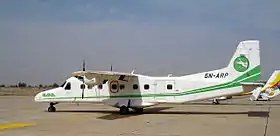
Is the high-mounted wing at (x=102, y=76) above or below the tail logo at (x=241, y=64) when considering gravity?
below

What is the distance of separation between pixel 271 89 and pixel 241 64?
16905 mm

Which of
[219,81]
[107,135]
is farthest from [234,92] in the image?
[107,135]

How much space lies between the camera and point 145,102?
20.5 meters

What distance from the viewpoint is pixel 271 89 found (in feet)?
112

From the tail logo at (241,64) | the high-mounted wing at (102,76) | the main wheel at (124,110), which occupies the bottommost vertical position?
the main wheel at (124,110)

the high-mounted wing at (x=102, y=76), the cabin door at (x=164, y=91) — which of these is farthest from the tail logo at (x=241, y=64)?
the high-mounted wing at (x=102, y=76)

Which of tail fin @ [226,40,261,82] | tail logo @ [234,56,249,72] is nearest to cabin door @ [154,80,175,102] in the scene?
tail fin @ [226,40,261,82]

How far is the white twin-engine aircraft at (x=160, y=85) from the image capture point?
62.7 ft

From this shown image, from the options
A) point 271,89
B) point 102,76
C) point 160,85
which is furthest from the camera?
point 271,89

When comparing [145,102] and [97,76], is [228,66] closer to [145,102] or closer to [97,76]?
[145,102]

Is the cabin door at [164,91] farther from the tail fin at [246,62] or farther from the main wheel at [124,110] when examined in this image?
the tail fin at [246,62]

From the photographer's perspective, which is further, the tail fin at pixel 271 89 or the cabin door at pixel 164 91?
the tail fin at pixel 271 89

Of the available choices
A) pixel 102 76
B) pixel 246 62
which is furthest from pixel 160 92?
pixel 246 62

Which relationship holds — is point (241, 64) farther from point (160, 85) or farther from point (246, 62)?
point (160, 85)
